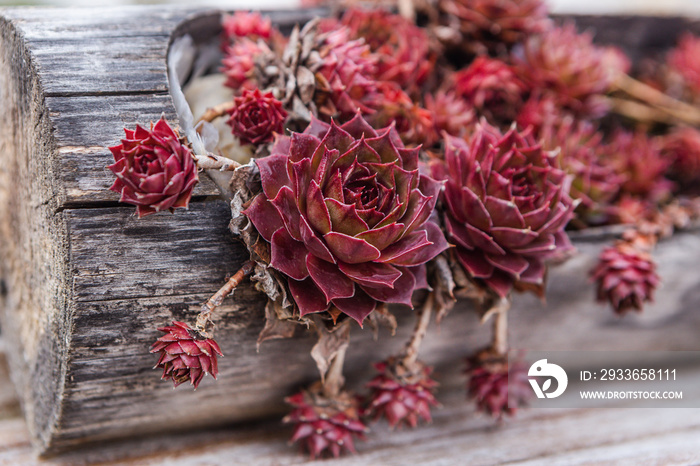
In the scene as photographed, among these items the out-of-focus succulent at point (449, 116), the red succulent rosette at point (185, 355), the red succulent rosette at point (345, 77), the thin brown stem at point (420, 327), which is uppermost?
the red succulent rosette at point (345, 77)

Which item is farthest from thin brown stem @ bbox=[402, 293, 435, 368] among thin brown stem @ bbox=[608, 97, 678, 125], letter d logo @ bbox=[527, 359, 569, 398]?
thin brown stem @ bbox=[608, 97, 678, 125]

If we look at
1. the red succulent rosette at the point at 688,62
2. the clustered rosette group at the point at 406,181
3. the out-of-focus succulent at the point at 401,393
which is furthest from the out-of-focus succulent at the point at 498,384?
the red succulent rosette at the point at 688,62

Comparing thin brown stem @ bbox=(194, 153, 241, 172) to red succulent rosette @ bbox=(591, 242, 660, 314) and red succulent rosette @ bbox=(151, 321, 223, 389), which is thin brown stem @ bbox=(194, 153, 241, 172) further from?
red succulent rosette @ bbox=(591, 242, 660, 314)

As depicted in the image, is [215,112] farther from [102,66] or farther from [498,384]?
[498,384]

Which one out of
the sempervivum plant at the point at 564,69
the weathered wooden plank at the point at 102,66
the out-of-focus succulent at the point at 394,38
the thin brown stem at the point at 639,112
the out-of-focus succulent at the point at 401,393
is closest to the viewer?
the weathered wooden plank at the point at 102,66

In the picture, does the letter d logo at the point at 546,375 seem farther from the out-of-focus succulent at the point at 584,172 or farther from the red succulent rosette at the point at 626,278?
the out-of-focus succulent at the point at 584,172

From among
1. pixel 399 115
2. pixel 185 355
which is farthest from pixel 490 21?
pixel 185 355
